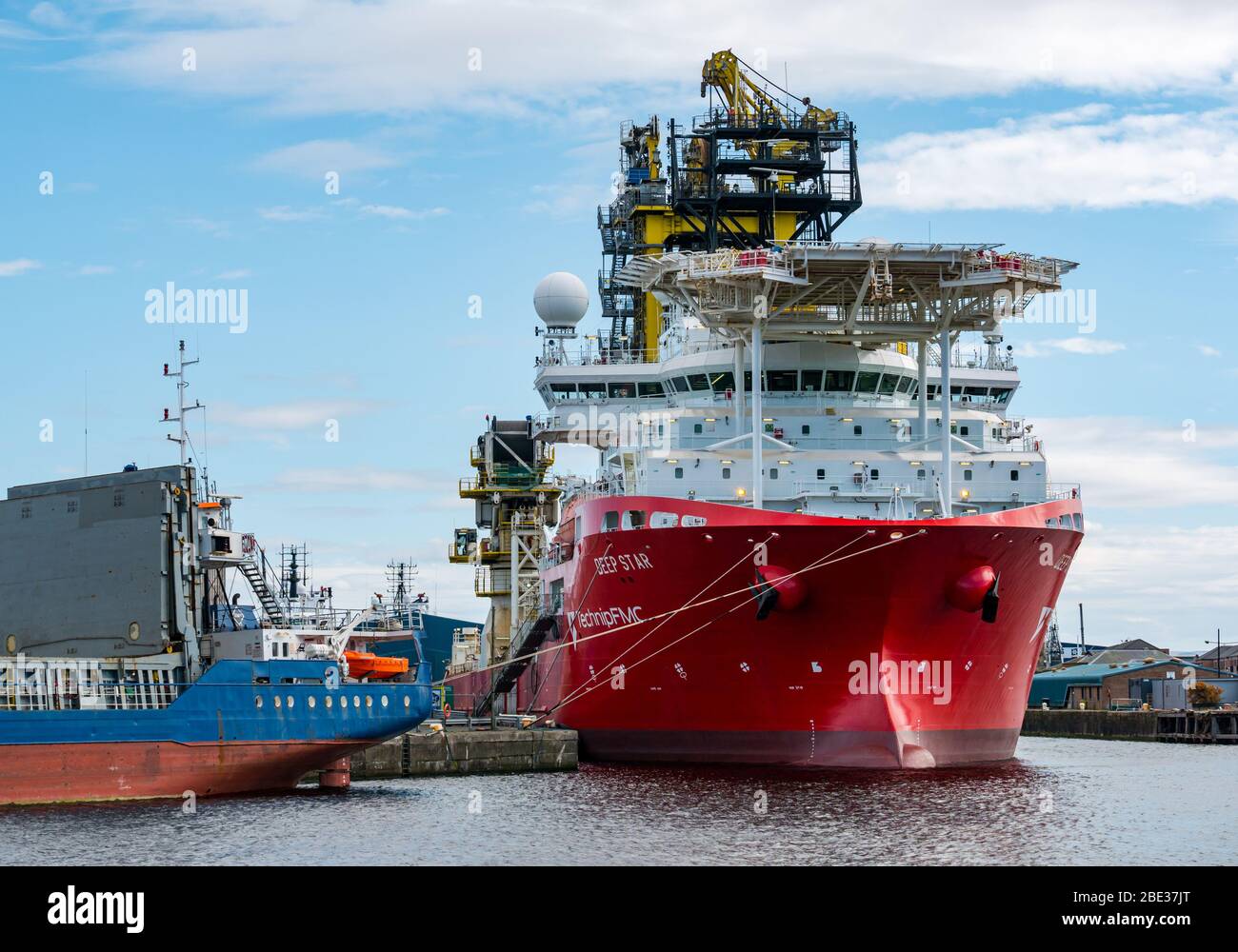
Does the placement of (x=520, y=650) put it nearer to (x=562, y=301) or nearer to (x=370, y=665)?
(x=562, y=301)

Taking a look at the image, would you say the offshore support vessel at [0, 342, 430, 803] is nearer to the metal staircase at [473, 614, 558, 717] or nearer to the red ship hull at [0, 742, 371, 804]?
the red ship hull at [0, 742, 371, 804]

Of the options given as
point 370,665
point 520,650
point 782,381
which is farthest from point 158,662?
point 520,650

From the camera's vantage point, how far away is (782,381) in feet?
146

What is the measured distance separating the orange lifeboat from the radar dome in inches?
888

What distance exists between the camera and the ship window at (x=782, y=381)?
44188mm

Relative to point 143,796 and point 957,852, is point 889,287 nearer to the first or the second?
point 957,852

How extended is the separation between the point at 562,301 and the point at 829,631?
24.5 m

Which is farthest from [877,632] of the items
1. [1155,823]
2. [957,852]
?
[957,852]

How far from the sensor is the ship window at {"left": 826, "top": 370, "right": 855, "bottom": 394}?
44.1 m

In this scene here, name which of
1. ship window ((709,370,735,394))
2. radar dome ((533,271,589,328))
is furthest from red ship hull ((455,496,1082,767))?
radar dome ((533,271,589,328))

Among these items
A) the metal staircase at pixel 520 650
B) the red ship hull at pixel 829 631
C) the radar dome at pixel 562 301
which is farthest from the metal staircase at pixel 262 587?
the radar dome at pixel 562 301

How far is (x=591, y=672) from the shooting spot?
4306 centimetres
